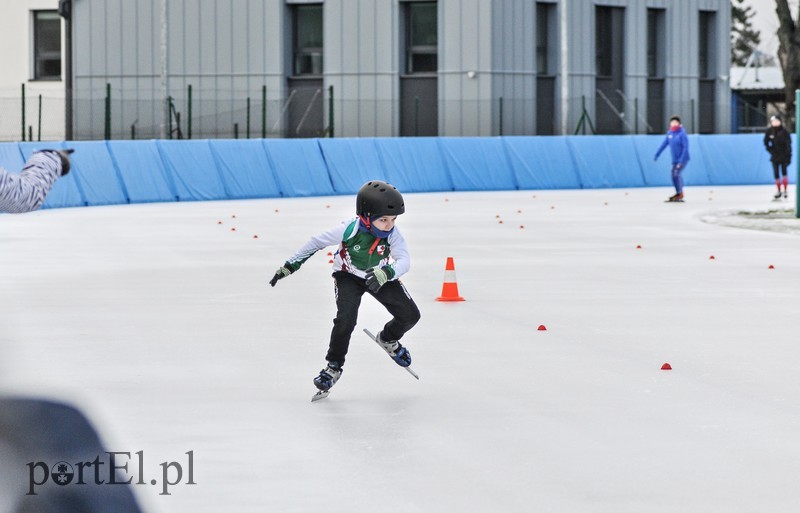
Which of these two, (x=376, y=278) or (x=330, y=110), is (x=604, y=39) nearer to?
(x=330, y=110)

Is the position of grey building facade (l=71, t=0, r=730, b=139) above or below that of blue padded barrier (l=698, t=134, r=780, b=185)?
above

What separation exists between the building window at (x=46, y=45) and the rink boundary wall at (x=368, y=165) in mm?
17463

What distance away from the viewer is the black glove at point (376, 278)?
298 inches

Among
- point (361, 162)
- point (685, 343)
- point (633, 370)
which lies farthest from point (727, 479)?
point (361, 162)

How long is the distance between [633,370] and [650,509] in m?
3.71

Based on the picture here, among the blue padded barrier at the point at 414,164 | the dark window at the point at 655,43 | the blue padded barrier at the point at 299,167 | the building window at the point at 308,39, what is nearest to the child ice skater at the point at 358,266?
the blue padded barrier at the point at 299,167

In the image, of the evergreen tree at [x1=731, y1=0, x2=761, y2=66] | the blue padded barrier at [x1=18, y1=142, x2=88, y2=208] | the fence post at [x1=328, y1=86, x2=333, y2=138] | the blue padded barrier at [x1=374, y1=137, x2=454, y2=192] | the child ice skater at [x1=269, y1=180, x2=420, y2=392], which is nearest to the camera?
the child ice skater at [x1=269, y1=180, x2=420, y2=392]

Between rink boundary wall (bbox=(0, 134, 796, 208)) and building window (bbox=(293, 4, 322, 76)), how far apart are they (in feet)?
31.5

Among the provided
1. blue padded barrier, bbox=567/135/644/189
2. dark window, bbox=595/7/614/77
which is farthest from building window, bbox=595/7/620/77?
blue padded barrier, bbox=567/135/644/189

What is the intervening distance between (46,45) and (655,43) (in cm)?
2094

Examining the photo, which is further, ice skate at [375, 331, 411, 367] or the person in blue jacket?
the person in blue jacket

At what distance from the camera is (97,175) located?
2958 cm

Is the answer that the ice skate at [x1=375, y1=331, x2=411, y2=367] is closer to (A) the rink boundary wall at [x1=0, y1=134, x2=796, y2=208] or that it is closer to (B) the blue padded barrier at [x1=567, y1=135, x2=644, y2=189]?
(A) the rink boundary wall at [x1=0, y1=134, x2=796, y2=208]

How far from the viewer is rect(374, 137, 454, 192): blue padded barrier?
36406mm
